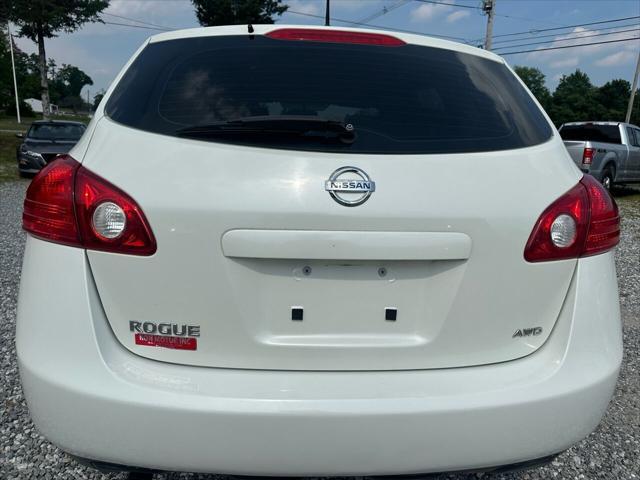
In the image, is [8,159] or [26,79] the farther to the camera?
[26,79]

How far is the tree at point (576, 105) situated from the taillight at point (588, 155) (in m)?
59.9

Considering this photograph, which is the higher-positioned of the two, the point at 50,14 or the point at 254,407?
the point at 50,14

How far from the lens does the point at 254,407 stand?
1352mm

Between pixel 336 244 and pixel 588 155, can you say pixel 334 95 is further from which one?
pixel 588 155

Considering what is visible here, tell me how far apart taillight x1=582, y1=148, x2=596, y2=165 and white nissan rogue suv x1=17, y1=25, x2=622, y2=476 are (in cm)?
1107

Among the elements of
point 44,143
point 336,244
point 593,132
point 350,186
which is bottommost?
point 44,143

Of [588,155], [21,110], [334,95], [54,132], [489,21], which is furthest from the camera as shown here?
[21,110]

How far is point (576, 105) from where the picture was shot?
230 feet

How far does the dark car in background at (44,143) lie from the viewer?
13188 mm

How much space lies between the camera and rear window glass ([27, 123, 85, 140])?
45.9 feet

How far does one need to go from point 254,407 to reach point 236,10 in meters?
29.9

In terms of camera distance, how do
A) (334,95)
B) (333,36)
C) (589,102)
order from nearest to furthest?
(334,95) < (333,36) < (589,102)

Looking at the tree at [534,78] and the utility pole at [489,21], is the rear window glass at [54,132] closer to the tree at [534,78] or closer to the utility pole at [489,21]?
the utility pole at [489,21]

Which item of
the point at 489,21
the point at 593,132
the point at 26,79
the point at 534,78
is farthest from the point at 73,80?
the point at 593,132
